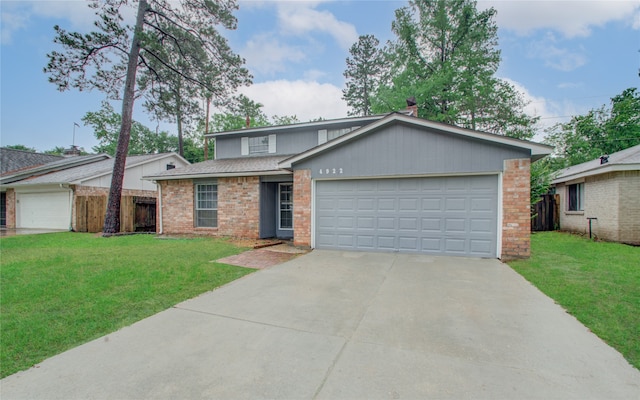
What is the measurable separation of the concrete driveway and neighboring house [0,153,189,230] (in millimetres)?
14895

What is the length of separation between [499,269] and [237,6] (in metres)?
15.0

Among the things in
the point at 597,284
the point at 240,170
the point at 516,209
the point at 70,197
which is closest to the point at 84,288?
the point at 240,170

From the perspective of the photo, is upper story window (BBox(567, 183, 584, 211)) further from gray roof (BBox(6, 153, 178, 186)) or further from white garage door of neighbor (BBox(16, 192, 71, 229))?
white garage door of neighbor (BBox(16, 192, 71, 229))

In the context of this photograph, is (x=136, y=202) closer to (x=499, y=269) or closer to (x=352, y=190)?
(x=352, y=190)

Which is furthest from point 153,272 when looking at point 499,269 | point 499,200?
point 499,200

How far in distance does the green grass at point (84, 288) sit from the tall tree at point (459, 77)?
62.5ft

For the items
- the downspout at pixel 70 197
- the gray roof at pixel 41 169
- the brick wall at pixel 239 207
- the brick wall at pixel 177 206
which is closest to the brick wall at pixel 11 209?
the gray roof at pixel 41 169

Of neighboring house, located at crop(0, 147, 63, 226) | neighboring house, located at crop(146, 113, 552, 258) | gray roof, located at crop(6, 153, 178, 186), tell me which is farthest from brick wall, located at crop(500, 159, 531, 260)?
neighboring house, located at crop(0, 147, 63, 226)

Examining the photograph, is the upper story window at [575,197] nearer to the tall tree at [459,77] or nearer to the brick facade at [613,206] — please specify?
Answer: the brick facade at [613,206]

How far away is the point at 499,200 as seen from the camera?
725 cm

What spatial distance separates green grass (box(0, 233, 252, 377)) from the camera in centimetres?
318

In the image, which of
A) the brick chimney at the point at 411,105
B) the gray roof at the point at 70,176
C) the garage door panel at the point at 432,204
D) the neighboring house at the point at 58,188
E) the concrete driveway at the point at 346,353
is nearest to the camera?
the concrete driveway at the point at 346,353

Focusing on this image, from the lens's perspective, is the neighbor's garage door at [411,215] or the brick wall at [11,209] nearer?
the neighbor's garage door at [411,215]

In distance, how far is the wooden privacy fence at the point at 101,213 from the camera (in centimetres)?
1334
